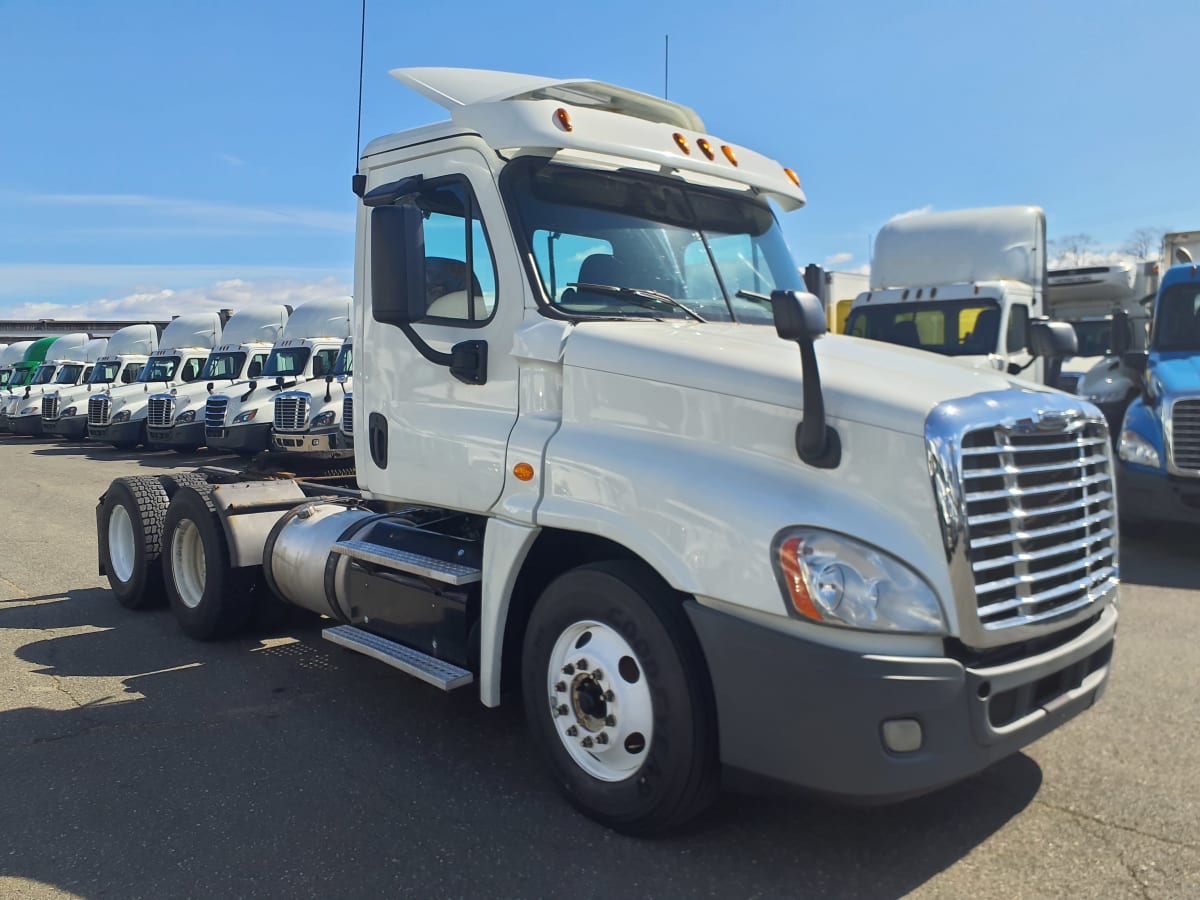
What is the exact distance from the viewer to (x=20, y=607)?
7.31 metres

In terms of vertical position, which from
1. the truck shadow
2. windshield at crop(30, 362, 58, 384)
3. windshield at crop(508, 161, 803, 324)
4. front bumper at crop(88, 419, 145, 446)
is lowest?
front bumper at crop(88, 419, 145, 446)

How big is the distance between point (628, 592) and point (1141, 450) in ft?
23.1

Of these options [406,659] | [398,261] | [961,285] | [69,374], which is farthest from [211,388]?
[398,261]

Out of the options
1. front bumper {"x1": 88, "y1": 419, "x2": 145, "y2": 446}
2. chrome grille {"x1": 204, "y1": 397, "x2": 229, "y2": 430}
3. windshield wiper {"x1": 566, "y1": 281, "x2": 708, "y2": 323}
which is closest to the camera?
windshield wiper {"x1": 566, "y1": 281, "x2": 708, "y2": 323}

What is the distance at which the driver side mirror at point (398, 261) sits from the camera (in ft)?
13.0

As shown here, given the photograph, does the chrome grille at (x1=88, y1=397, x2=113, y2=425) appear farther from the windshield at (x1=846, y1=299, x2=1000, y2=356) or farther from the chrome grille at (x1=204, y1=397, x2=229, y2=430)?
the windshield at (x1=846, y1=299, x2=1000, y2=356)

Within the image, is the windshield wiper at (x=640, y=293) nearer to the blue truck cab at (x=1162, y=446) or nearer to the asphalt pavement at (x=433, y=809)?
the asphalt pavement at (x=433, y=809)

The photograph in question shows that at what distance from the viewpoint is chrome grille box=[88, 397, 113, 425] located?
23.0 metres

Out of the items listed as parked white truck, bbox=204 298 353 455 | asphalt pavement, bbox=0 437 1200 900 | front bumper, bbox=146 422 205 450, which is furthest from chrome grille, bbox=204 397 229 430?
asphalt pavement, bbox=0 437 1200 900

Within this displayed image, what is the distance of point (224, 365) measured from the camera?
74.8ft

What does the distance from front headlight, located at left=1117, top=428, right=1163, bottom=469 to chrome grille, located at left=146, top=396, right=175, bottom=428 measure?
18.2 metres

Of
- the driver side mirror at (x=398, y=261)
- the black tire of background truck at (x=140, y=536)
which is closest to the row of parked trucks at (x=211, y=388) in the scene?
the black tire of background truck at (x=140, y=536)

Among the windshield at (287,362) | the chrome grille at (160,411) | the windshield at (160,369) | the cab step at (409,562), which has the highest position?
the windshield at (287,362)

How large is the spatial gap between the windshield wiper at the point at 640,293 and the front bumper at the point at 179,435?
708 inches
